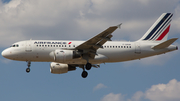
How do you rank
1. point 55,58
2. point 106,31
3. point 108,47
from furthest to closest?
point 108,47, point 55,58, point 106,31

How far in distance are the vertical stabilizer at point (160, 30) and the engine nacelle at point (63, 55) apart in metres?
12.3

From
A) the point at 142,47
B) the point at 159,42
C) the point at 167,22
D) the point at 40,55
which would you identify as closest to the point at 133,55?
the point at 142,47

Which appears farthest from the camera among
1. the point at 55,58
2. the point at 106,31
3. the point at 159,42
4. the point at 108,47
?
the point at 159,42

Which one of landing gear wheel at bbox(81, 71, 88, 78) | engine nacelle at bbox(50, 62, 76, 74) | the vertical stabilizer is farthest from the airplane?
engine nacelle at bbox(50, 62, 76, 74)

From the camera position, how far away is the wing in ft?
140

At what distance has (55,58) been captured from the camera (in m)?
45.6

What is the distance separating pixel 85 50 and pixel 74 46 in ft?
7.00

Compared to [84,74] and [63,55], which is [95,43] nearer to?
[63,55]

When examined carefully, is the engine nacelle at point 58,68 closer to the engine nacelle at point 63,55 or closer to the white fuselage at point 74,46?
the white fuselage at point 74,46

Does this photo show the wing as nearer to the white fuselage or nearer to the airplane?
the airplane

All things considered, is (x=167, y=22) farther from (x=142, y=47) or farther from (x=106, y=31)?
(x=106, y=31)

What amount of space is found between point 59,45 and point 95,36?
259 inches

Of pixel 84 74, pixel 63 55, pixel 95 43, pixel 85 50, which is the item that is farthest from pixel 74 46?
pixel 84 74

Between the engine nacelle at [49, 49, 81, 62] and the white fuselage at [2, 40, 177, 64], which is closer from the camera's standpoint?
the engine nacelle at [49, 49, 81, 62]
